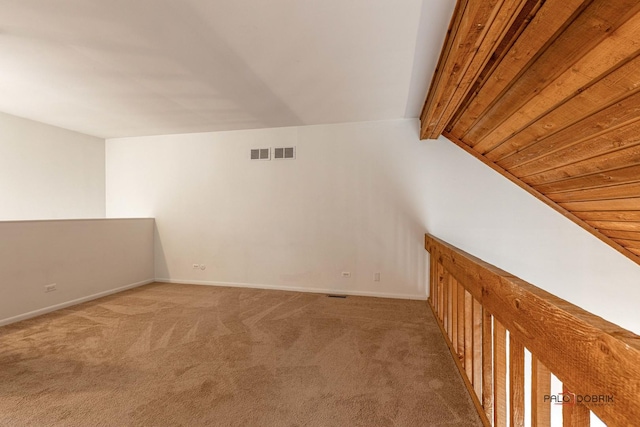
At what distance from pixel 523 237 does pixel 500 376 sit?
2644 mm

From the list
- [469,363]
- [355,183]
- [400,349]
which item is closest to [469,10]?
[469,363]

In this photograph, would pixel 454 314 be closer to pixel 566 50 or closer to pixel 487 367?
pixel 487 367

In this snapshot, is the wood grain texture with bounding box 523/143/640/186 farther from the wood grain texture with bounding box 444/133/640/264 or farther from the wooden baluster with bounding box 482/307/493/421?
the wooden baluster with bounding box 482/307/493/421

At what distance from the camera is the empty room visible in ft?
5.17

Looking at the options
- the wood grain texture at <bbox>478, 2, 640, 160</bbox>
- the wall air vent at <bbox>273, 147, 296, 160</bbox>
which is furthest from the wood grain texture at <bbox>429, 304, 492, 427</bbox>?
the wall air vent at <bbox>273, 147, 296, 160</bbox>

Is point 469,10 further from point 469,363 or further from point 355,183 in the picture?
point 355,183

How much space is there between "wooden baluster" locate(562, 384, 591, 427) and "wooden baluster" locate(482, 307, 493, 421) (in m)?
0.79

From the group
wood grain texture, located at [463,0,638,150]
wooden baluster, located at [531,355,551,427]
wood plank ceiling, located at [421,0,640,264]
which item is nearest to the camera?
wooden baluster, located at [531,355,551,427]

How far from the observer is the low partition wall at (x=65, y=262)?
10.4 feet

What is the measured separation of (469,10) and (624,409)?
1741 millimetres

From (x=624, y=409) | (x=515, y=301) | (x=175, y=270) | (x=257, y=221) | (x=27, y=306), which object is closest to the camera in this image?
(x=624, y=409)

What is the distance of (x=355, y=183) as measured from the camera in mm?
4191

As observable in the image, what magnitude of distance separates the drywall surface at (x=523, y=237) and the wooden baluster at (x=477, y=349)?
6.70 feet

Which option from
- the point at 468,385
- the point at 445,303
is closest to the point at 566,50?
the point at 468,385
